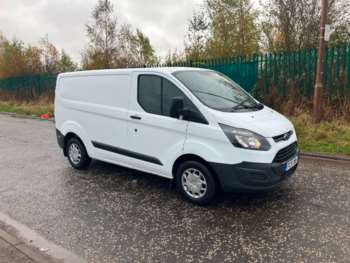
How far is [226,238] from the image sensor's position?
2963 millimetres

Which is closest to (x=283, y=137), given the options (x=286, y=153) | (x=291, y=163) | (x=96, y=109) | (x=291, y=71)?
(x=286, y=153)

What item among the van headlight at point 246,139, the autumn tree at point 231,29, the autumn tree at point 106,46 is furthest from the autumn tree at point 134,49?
the van headlight at point 246,139

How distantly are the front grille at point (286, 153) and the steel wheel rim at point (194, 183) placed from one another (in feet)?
3.15

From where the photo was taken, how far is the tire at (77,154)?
523 cm

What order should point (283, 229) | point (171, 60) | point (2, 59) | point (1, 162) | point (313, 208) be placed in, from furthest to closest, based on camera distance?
point (2, 59), point (171, 60), point (1, 162), point (313, 208), point (283, 229)

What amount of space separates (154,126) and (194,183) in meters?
0.99

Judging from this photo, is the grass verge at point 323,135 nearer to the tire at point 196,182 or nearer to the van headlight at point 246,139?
the van headlight at point 246,139

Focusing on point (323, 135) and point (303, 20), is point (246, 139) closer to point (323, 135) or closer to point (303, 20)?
point (323, 135)

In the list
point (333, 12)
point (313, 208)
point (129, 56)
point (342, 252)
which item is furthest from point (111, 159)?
point (129, 56)

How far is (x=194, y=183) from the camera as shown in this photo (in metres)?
3.73

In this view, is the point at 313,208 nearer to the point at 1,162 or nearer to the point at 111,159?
the point at 111,159

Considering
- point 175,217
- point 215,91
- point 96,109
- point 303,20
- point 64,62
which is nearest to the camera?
point 175,217

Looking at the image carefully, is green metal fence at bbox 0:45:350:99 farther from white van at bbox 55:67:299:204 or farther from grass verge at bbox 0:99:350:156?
white van at bbox 55:67:299:204

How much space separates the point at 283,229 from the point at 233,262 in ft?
2.85
